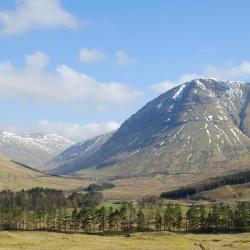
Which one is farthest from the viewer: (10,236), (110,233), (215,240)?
(110,233)

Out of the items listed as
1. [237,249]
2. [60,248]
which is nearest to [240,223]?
[237,249]

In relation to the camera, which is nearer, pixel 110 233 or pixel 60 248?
pixel 60 248

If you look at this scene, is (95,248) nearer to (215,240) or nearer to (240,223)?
(215,240)

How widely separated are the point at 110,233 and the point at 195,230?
34472mm

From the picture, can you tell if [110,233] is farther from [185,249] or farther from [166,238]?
[185,249]

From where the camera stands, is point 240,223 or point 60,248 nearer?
point 60,248

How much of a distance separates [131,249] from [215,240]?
36726 millimetres

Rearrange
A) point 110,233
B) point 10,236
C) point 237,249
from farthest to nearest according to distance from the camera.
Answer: point 110,233, point 10,236, point 237,249

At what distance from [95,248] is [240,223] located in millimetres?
89897

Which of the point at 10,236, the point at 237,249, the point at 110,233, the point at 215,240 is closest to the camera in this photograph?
the point at 237,249

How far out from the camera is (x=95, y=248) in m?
129

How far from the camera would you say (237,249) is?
122m

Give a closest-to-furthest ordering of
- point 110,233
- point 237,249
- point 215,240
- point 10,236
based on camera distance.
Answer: point 237,249, point 215,240, point 10,236, point 110,233

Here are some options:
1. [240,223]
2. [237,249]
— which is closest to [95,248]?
[237,249]
